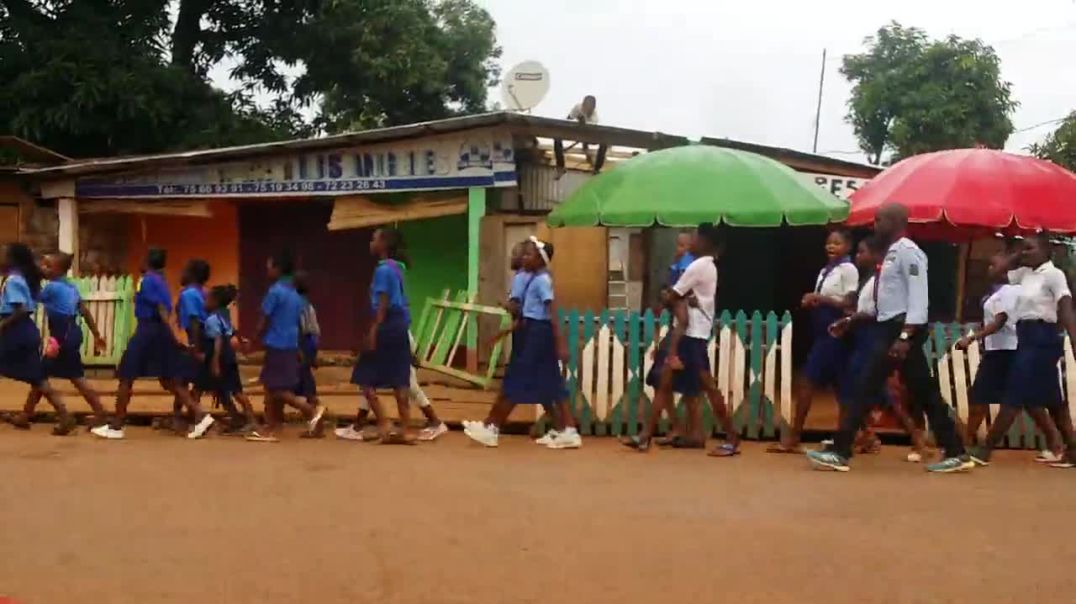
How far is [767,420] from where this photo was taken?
8945 millimetres

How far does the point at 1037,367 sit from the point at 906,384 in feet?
3.13

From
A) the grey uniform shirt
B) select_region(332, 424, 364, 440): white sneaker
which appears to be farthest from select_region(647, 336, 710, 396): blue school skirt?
select_region(332, 424, 364, 440): white sneaker

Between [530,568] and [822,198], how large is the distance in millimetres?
5582

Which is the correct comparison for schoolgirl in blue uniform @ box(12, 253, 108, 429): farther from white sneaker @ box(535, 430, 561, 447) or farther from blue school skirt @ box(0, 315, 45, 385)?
white sneaker @ box(535, 430, 561, 447)

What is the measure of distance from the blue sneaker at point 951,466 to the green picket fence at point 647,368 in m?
1.58

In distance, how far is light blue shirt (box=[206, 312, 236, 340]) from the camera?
28.5 feet

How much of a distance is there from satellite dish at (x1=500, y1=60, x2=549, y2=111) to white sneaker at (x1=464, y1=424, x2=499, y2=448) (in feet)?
16.6

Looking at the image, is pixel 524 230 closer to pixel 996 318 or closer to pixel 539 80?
pixel 539 80

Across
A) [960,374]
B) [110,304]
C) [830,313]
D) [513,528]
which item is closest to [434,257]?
[110,304]

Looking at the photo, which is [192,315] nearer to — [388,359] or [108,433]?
[108,433]

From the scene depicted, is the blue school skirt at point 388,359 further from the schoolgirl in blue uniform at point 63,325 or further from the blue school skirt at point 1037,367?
the blue school skirt at point 1037,367

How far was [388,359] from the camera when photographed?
836 cm

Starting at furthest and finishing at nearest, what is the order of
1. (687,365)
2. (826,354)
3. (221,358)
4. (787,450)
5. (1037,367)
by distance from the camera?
(221,358), (787,450), (687,365), (826,354), (1037,367)

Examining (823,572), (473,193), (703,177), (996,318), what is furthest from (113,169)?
(823,572)
